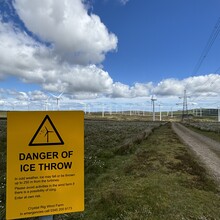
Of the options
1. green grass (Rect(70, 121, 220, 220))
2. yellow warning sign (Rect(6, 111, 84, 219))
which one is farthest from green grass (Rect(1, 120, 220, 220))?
yellow warning sign (Rect(6, 111, 84, 219))

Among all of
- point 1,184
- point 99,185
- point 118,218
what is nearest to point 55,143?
point 118,218

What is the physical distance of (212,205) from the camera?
794cm

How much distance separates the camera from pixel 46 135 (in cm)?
371

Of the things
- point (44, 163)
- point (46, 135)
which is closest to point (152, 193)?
point (44, 163)

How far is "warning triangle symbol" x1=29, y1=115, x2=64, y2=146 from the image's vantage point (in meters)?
3.68

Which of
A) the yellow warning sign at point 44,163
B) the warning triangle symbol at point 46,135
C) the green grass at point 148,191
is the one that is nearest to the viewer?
the yellow warning sign at point 44,163

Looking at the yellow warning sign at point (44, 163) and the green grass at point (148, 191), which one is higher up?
the yellow warning sign at point (44, 163)

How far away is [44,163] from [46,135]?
1.24ft

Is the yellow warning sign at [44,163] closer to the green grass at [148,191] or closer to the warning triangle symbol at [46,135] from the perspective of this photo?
the warning triangle symbol at [46,135]

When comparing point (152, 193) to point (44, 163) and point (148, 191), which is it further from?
point (44, 163)

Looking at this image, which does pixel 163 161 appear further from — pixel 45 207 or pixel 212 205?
pixel 45 207

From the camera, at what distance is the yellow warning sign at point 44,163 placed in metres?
3.57

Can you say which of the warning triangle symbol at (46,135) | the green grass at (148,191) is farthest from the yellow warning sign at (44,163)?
the green grass at (148,191)

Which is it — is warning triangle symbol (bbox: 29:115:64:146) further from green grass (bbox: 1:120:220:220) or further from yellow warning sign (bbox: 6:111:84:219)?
green grass (bbox: 1:120:220:220)
